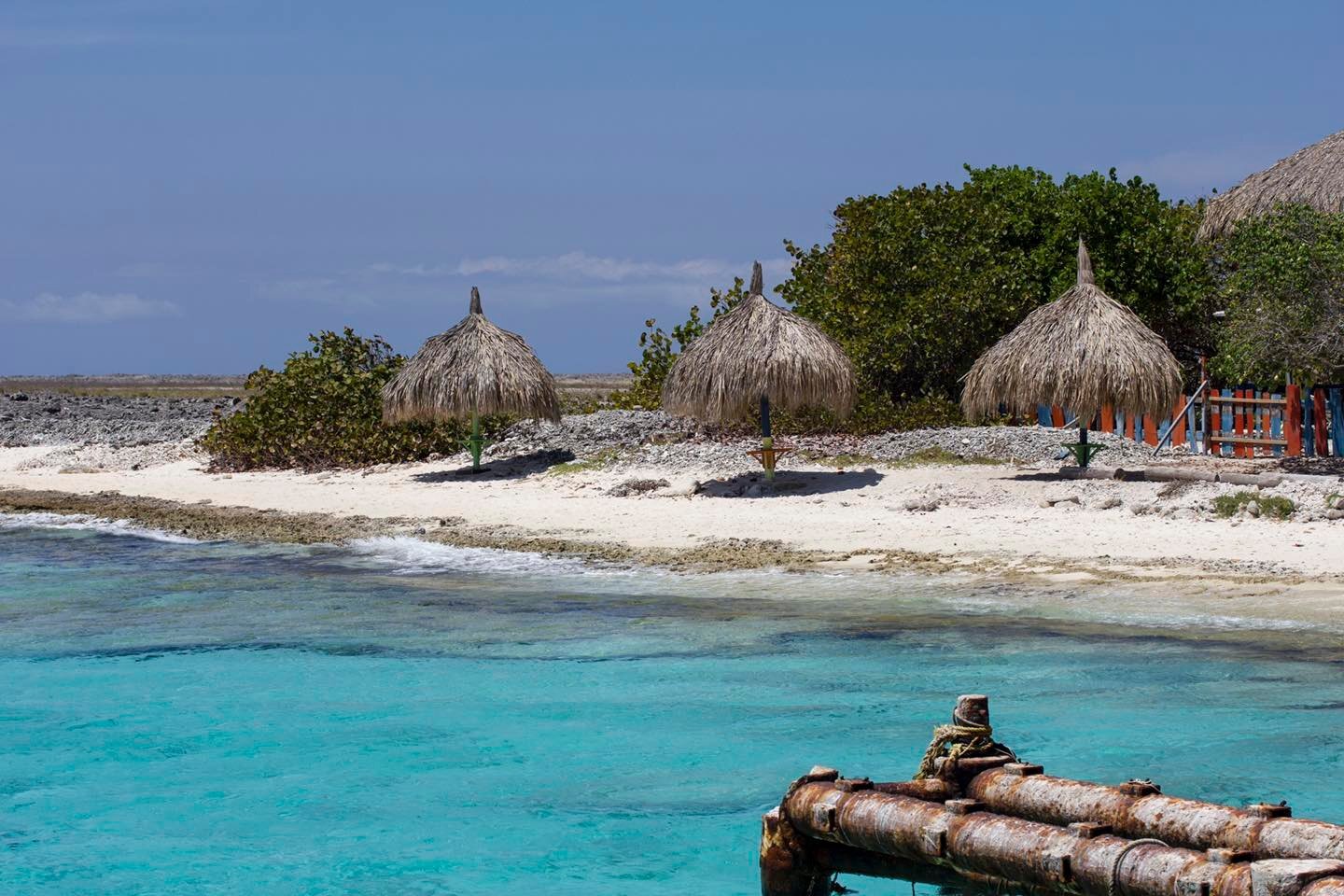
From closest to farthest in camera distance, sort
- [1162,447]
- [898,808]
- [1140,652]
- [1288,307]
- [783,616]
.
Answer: [898,808] < [1140,652] < [783,616] < [1288,307] < [1162,447]

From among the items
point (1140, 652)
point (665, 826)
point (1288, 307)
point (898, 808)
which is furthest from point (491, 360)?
point (898, 808)

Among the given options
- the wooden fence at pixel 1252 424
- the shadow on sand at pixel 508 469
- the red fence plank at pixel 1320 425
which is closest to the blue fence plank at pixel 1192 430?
the wooden fence at pixel 1252 424

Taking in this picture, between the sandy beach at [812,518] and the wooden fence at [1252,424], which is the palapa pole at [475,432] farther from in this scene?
the wooden fence at [1252,424]

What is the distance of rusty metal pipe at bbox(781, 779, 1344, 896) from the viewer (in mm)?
4855

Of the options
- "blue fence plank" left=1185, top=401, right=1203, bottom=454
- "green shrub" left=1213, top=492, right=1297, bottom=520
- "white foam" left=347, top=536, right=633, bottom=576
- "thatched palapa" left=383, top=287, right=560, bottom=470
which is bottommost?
"white foam" left=347, top=536, right=633, bottom=576

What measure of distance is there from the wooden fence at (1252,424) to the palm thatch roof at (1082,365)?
106 centimetres

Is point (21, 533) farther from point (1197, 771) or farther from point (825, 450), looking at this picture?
point (1197, 771)

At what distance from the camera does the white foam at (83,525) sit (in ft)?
66.7

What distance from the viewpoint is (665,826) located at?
8.98 meters

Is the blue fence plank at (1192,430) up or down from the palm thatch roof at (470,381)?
down

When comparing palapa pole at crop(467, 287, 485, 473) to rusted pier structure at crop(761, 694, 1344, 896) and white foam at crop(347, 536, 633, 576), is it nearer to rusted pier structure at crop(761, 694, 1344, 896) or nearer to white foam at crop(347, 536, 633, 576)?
white foam at crop(347, 536, 633, 576)

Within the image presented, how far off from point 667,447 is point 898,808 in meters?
17.3

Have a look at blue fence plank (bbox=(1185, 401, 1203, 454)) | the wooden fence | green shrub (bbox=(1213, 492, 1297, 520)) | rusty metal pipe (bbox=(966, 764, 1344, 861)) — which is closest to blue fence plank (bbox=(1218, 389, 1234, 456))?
Answer: the wooden fence

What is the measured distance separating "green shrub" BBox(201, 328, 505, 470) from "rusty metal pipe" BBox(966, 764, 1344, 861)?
2005cm
